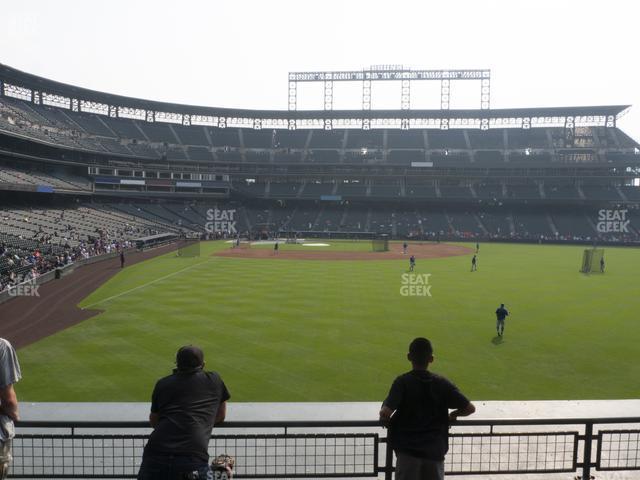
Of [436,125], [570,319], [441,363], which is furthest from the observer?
[436,125]

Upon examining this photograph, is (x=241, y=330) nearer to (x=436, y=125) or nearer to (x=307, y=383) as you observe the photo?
(x=307, y=383)

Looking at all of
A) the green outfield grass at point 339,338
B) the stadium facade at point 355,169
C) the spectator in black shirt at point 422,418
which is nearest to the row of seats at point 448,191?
the stadium facade at point 355,169

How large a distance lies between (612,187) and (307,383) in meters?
97.4

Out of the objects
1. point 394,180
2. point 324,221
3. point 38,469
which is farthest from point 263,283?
point 394,180

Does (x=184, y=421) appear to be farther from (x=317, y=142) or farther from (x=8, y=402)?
(x=317, y=142)

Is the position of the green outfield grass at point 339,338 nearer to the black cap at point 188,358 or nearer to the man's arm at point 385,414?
the man's arm at point 385,414

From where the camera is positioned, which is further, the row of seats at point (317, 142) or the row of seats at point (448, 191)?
the row of seats at point (317, 142)

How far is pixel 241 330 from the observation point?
1889 centimetres

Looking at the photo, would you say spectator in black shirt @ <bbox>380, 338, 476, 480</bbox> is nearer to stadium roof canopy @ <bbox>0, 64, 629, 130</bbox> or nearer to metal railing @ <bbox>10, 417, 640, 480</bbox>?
metal railing @ <bbox>10, 417, 640, 480</bbox>

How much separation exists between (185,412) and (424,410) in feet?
7.56

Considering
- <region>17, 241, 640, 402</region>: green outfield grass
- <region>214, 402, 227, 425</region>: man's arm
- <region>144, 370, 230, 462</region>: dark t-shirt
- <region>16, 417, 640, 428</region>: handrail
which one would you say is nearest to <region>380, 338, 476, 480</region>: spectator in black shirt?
<region>16, 417, 640, 428</region>: handrail

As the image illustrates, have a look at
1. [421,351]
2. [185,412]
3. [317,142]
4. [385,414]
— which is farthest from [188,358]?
[317,142]

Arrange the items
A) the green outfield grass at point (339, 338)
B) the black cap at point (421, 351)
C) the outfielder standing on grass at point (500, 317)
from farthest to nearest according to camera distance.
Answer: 1. the outfielder standing on grass at point (500, 317)
2. the green outfield grass at point (339, 338)
3. the black cap at point (421, 351)

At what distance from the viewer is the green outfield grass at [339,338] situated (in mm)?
12984
